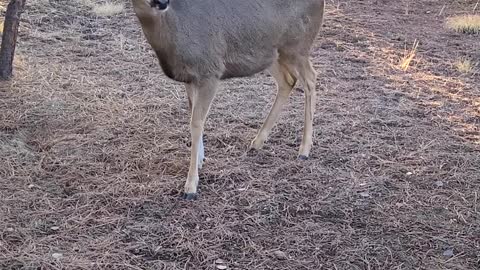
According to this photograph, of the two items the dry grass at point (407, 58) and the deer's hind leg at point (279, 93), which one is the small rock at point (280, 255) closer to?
the deer's hind leg at point (279, 93)

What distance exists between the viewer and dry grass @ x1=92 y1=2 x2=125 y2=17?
9.97 m

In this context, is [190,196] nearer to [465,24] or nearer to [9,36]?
[9,36]

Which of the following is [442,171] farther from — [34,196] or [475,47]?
[475,47]

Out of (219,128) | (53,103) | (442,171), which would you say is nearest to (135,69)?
(53,103)

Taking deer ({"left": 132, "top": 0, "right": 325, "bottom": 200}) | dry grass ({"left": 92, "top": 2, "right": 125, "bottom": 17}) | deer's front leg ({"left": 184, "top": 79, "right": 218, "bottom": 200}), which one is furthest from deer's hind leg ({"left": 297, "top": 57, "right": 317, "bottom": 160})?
dry grass ({"left": 92, "top": 2, "right": 125, "bottom": 17})

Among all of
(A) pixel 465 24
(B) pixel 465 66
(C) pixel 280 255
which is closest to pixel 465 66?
(B) pixel 465 66

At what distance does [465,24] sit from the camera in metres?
9.82

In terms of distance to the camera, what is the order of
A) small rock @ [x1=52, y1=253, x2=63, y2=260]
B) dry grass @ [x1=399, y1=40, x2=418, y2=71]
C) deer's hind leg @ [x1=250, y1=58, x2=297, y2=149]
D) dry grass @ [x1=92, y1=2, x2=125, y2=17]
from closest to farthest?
small rock @ [x1=52, y1=253, x2=63, y2=260]
deer's hind leg @ [x1=250, y1=58, x2=297, y2=149]
dry grass @ [x1=399, y1=40, x2=418, y2=71]
dry grass @ [x1=92, y1=2, x2=125, y2=17]

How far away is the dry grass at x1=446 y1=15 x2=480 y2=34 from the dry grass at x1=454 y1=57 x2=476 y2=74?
166cm

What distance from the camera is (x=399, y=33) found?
9617 millimetres

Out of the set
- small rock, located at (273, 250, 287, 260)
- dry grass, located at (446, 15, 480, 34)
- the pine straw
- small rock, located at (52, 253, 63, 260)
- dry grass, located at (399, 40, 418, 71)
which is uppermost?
small rock, located at (52, 253, 63, 260)

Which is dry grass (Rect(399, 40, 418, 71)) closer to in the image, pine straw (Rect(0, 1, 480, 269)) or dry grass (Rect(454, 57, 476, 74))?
pine straw (Rect(0, 1, 480, 269))

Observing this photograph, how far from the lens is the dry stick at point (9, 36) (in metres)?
6.83

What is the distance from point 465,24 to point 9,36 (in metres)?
6.44
